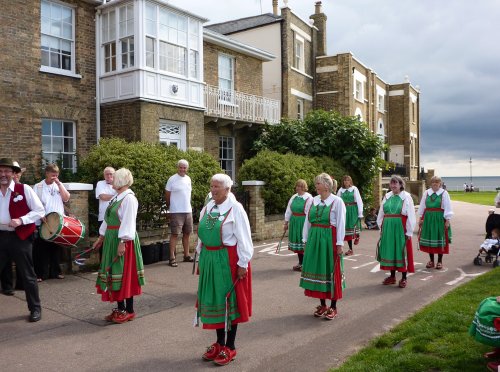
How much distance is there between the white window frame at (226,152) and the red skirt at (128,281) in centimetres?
1387

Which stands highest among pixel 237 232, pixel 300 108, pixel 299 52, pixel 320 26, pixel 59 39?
pixel 320 26

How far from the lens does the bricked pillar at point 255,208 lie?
44.8ft

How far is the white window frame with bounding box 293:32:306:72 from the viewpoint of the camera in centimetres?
2478

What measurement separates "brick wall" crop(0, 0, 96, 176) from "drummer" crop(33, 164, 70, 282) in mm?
5618

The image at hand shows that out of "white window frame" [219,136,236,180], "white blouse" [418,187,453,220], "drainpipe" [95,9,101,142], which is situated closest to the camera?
"white blouse" [418,187,453,220]

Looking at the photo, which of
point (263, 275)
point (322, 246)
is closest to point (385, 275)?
point (263, 275)

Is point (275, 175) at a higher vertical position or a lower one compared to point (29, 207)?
higher

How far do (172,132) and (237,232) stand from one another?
11.7 meters

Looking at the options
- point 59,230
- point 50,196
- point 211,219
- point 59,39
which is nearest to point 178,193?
point 50,196

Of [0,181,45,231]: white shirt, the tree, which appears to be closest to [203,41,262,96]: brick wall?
the tree

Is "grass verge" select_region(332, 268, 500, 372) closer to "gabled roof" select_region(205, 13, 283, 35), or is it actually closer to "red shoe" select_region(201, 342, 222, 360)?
"red shoe" select_region(201, 342, 222, 360)

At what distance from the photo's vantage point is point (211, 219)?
15.7ft

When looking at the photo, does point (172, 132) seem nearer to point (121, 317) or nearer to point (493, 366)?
point (121, 317)

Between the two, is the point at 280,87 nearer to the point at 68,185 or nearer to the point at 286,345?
the point at 68,185
